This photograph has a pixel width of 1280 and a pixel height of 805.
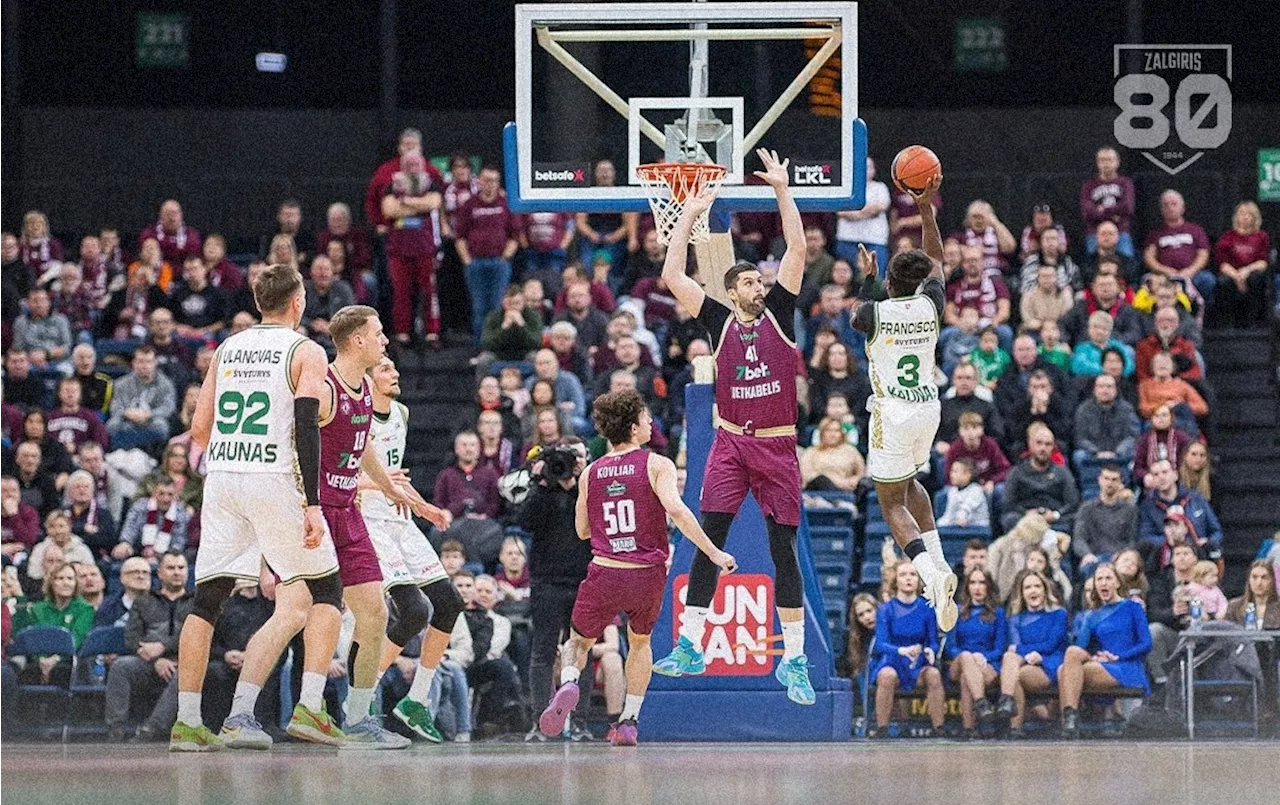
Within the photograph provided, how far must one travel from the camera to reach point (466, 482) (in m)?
15.7

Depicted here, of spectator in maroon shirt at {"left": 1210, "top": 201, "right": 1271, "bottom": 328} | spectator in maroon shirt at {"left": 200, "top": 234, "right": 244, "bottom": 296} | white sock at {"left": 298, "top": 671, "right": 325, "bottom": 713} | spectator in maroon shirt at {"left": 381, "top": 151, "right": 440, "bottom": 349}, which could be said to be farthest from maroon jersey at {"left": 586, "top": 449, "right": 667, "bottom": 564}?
spectator in maroon shirt at {"left": 1210, "top": 201, "right": 1271, "bottom": 328}

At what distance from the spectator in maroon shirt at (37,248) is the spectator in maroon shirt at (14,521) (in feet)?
13.7

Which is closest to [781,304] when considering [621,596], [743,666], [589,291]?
[621,596]

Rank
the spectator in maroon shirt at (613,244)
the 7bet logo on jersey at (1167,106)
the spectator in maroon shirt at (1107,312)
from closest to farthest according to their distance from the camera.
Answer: the spectator in maroon shirt at (1107,312)
the spectator in maroon shirt at (613,244)
the 7bet logo on jersey at (1167,106)

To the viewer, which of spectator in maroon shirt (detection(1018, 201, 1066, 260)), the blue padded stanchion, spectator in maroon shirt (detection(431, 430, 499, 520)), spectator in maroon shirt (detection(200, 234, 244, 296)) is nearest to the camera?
the blue padded stanchion

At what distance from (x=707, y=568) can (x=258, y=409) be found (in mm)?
2754

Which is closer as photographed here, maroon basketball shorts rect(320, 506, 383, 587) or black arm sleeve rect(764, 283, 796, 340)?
maroon basketball shorts rect(320, 506, 383, 587)

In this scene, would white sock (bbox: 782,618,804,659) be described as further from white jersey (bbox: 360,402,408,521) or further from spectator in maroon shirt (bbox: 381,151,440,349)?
spectator in maroon shirt (bbox: 381,151,440,349)

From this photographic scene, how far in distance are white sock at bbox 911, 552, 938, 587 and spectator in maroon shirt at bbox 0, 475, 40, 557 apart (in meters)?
7.77

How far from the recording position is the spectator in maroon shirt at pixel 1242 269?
19.0 m

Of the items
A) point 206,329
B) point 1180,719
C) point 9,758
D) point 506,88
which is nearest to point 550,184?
point 9,758

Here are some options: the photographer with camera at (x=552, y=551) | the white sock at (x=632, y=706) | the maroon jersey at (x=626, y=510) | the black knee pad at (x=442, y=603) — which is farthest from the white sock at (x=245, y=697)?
the photographer with camera at (x=552, y=551)

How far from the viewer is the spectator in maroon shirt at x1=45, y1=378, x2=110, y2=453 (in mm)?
17109

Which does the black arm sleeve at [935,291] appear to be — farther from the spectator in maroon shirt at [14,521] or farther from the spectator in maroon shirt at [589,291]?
the spectator in maroon shirt at [14,521]
